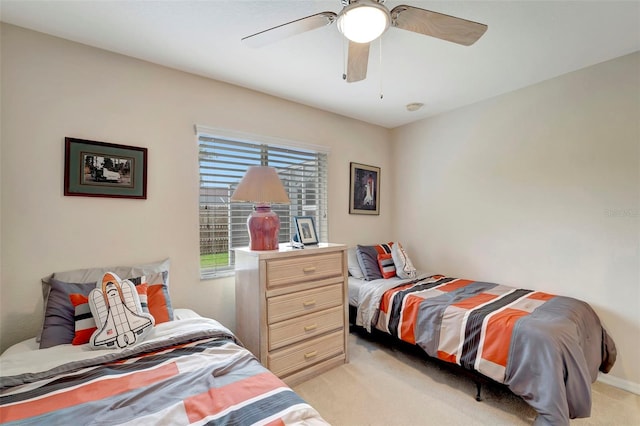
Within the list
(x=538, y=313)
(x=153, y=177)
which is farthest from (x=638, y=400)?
(x=153, y=177)

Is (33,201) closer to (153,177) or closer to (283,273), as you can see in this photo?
(153,177)

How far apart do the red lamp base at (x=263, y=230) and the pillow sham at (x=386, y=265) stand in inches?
52.6

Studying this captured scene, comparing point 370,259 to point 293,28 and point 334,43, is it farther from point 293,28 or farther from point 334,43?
point 293,28

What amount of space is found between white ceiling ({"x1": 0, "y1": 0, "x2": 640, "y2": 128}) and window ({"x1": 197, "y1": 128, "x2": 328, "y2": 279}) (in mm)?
541

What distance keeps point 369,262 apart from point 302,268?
113 centimetres

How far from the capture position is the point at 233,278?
8.16 ft

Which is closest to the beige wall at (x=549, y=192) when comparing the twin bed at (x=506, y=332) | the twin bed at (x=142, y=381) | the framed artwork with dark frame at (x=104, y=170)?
the twin bed at (x=506, y=332)

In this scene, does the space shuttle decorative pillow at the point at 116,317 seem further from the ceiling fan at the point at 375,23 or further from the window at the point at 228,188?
the ceiling fan at the point at 375,23

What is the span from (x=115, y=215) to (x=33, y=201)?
0.41 metres

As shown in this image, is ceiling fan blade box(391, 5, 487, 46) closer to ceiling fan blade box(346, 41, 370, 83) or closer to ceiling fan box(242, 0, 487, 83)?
ceiling fan box(242, 0, 487, 83)

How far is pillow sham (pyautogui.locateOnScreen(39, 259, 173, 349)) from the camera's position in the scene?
1.50 m

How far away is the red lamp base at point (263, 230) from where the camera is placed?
7.18ft

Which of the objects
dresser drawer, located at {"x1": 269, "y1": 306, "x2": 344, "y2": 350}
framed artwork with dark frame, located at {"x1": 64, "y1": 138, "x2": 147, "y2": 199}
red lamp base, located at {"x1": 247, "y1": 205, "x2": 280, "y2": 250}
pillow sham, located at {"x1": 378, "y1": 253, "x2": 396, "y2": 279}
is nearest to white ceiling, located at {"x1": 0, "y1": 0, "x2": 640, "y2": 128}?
framed artwork with dark frame, located at {"x1": 64, "y1": 138, "x2": 147, "y2": 199}

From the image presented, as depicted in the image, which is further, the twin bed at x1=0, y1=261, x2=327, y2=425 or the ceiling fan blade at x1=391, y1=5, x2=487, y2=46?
the ceiling fan blade at x1=391, y1=5, x2=487, y2=46
